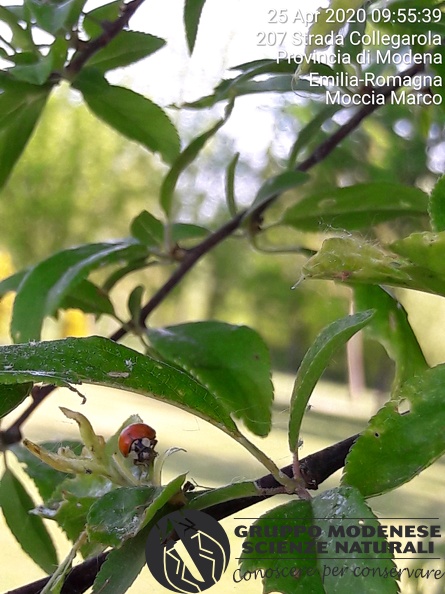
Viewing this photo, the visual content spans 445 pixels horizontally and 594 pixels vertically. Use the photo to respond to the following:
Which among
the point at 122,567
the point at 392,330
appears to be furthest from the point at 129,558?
the point at 392,330

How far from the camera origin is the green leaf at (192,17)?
0.25m

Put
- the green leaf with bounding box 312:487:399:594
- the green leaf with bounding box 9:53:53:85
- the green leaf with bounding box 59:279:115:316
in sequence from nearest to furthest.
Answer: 1. the green leaf with bounding box 312:487:399:594
2. the green leaf with bounding box 9:53:53:85
3. the green leaf with bounding box 59:279:115:316

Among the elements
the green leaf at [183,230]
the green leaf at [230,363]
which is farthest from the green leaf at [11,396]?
the green leaf at [183,230]

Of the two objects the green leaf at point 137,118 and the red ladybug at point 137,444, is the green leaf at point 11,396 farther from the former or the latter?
the green leaf at point 137,118

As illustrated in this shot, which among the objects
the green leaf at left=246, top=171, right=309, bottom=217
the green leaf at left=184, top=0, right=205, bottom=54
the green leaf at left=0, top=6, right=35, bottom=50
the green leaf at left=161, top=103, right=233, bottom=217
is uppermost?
the green leaf at left=184, top=0, right=205, bottom=54

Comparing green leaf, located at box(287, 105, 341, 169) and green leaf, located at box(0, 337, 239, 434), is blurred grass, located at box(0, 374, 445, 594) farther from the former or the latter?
green leaf, located at box(287, 105, 341, 169)

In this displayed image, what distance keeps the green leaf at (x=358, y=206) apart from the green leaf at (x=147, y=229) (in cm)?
7

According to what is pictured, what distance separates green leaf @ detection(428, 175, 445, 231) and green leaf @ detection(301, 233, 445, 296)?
27 mm

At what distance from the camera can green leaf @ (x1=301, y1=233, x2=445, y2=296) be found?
0.35 feet

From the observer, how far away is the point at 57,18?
0.21m

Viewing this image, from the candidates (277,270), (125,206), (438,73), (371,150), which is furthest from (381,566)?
(125,206)

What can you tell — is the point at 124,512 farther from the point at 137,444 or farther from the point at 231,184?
the point at 231,184

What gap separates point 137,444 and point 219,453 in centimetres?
21

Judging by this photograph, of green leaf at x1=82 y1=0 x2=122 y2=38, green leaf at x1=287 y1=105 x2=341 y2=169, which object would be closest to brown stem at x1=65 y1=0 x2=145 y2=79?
green leaf at x1=82 y1=0 x2=122 y2=38
